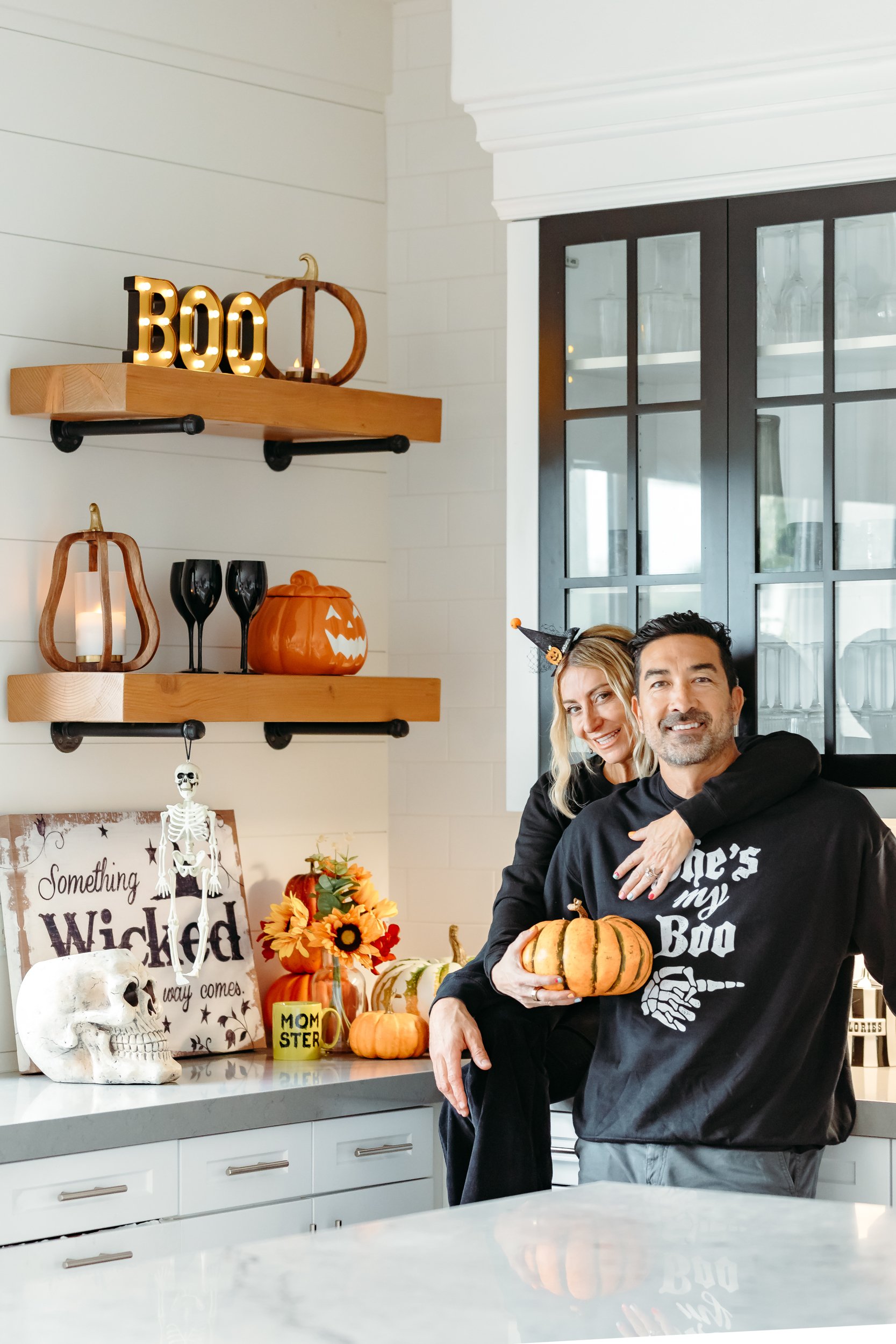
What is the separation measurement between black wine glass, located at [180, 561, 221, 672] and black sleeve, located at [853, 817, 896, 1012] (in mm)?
1371

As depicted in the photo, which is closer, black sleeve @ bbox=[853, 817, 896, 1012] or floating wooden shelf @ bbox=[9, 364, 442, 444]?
black sleeve @ bbox=[853, 817, 896, 1012]

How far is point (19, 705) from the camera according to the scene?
3025 mm

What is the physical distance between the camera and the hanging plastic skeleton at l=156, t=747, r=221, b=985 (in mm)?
2965

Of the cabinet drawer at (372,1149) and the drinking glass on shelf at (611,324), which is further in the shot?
the drinking glass on shelf at (611,324)

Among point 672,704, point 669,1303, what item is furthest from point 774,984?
point 669,1303

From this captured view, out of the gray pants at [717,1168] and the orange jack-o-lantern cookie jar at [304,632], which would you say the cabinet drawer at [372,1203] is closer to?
the gray pants at [717,1168]

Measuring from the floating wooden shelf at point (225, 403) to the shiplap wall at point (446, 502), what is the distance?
0.23 metres

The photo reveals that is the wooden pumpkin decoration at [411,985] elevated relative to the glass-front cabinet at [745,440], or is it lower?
lower

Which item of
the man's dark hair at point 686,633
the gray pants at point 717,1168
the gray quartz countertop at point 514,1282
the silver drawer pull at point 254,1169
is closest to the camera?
the gray quartz countertop at point 514,1282

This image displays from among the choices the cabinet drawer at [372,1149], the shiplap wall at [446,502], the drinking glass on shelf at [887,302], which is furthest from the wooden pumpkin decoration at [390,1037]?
the drinking glass on shelf at [887,302]

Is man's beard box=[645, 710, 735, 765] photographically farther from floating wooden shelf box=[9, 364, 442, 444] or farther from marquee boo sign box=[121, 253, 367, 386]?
marquee boo sign box=[121, 253, 367, 386]

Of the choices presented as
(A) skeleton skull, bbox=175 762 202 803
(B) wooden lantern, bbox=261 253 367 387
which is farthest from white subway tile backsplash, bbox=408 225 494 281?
(A) skeleton skull, bbox=175 762 202 803

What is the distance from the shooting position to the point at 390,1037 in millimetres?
3045

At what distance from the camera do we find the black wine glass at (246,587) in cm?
310
